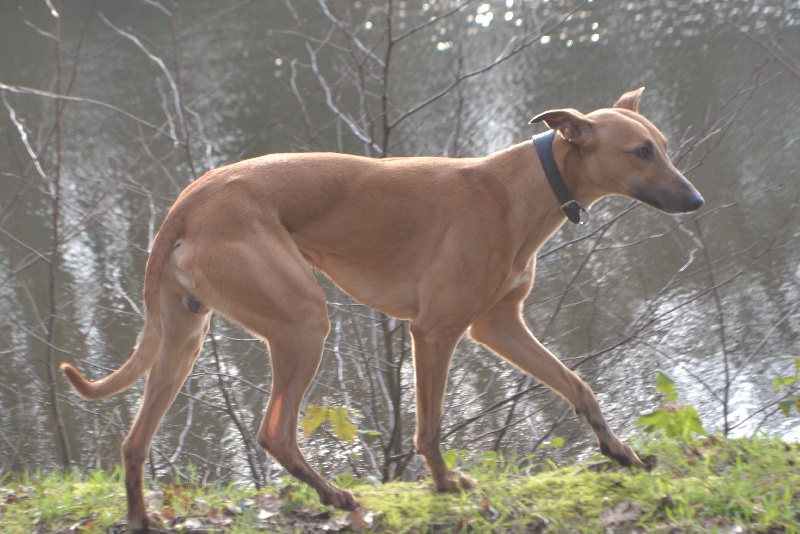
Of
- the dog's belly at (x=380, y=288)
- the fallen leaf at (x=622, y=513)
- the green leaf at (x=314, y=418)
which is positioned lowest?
the fallen leaf at (x=622, y=513)

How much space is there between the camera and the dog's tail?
3.85m

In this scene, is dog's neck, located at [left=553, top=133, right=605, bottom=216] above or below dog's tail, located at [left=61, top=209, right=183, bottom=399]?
above

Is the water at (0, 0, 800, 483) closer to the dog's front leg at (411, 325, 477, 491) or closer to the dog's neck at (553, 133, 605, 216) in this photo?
the dog's neck at (553, 133, 605, 216)

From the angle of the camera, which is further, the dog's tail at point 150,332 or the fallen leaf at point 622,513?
the dog's tail at point 150,332

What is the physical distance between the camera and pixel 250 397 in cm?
759

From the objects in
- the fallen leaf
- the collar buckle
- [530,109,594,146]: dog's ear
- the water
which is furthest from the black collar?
the fallen leaf

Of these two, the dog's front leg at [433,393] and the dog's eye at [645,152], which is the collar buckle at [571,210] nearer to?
the dog's eye at [645,152]

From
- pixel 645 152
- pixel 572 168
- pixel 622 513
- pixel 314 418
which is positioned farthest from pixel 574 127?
pixel 314 418

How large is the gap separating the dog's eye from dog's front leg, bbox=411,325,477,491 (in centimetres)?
101

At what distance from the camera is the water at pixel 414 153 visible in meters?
6.27

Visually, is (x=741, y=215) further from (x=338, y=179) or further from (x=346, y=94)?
(x=338, y=179)

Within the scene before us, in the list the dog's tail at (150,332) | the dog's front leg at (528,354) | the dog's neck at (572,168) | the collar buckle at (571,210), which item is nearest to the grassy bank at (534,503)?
the dog's front leg at (528,354)

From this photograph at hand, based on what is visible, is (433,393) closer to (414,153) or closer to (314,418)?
(314,418)

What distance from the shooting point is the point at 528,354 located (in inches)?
169
